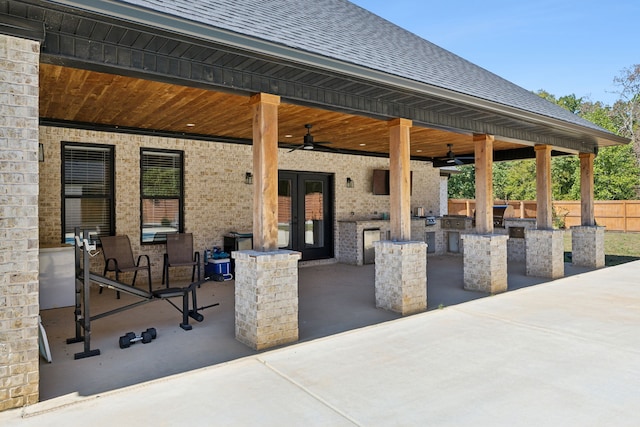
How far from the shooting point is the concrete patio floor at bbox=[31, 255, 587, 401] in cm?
353

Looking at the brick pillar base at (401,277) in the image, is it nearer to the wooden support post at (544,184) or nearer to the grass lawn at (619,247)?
the wooden support post at (544,184)

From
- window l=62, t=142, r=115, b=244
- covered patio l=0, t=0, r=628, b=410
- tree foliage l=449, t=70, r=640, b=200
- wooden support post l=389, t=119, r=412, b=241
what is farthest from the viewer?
tree foliage l=449, t=70, r=640, b=200

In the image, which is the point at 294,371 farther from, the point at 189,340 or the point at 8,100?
the point at 8,100

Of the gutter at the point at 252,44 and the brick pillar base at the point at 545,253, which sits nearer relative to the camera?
the gutter at the point at 252,44

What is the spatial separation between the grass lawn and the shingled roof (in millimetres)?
4537

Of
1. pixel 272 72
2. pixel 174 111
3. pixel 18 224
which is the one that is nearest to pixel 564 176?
pixel 174 111

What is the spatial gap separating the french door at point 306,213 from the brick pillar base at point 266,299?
15.8 feet

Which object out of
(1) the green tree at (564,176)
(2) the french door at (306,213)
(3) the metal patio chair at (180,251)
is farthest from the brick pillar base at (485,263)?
(1) the green tree at (564,176)

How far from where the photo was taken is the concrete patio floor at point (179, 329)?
3529 mm

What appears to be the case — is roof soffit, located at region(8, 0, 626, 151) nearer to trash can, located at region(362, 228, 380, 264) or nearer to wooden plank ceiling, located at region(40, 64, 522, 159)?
wooden plank ceiling, located at region(40, 64, 522, 159)

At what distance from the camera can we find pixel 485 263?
22.5ft

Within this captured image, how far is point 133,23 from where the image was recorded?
126 inches

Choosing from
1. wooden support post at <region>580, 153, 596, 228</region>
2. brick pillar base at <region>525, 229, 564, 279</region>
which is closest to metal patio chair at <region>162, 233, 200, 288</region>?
brick pillar base at <region>525, 229, 564, 279</region>

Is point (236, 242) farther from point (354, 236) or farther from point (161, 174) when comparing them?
point (354, 236)
